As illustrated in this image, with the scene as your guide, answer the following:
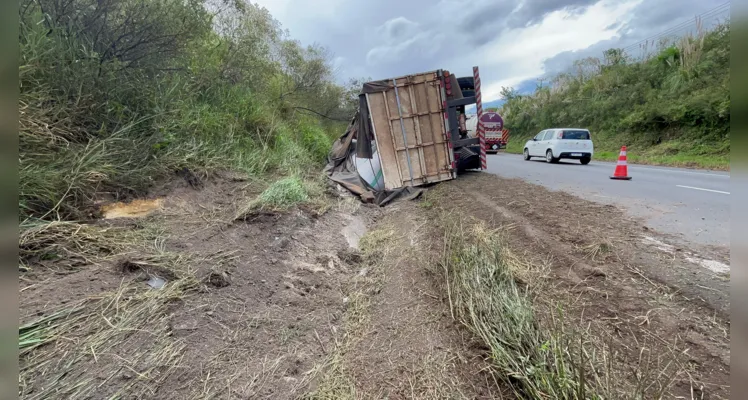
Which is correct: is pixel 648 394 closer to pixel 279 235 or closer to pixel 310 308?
pixel 310 308

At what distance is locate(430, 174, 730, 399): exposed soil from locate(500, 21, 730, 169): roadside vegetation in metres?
7.67

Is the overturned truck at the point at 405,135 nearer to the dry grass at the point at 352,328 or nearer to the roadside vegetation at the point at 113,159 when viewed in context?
the roadside vegetation at the point at 113,159

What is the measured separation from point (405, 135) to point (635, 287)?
5.45 metres

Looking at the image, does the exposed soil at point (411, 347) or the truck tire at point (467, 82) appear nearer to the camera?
the exposed soil at point (411, 347)

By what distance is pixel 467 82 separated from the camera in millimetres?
8148

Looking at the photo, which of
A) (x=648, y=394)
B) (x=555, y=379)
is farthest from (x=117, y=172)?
(x=648, y=394)

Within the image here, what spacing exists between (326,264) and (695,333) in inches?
124

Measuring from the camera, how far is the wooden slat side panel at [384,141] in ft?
23.3

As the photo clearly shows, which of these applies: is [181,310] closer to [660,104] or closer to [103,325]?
[103,325]

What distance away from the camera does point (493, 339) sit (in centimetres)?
184

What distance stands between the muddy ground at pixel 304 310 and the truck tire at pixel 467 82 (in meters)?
5.29

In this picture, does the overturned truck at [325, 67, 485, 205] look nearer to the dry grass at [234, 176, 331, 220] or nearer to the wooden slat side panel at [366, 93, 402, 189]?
the wooden slat side panel at [366, 93, 402, 189]

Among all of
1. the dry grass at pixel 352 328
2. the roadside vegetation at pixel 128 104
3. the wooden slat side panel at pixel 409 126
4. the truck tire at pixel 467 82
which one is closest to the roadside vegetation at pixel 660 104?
the truck tire at pixel 467 82

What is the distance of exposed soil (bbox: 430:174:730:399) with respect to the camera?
68.2 inches
